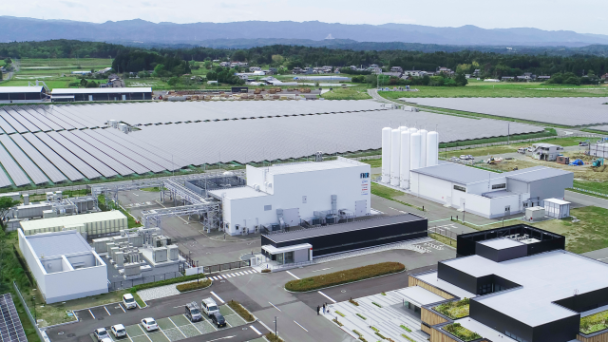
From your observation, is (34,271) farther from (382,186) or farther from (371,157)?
(371,157)

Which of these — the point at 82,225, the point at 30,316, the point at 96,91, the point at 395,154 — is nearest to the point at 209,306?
the point at 30,316

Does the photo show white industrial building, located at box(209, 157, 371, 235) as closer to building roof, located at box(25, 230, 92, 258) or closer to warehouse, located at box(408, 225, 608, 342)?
building roof, located at box(25, 230, 92, 258)

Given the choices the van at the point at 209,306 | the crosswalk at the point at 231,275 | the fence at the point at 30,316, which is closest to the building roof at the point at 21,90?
the fence at the point at 30,316

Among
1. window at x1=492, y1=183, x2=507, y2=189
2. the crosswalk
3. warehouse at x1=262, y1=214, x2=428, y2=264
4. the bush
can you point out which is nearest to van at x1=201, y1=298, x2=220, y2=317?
the bush

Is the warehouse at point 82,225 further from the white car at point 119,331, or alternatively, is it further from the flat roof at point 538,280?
the flat roof at point 538,280

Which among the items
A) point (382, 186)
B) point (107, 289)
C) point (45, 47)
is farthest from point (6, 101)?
point (45, 47)

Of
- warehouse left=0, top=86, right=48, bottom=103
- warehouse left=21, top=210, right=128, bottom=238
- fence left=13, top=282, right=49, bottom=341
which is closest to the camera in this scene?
fence left=13, top=282, right=49, bottom=341
